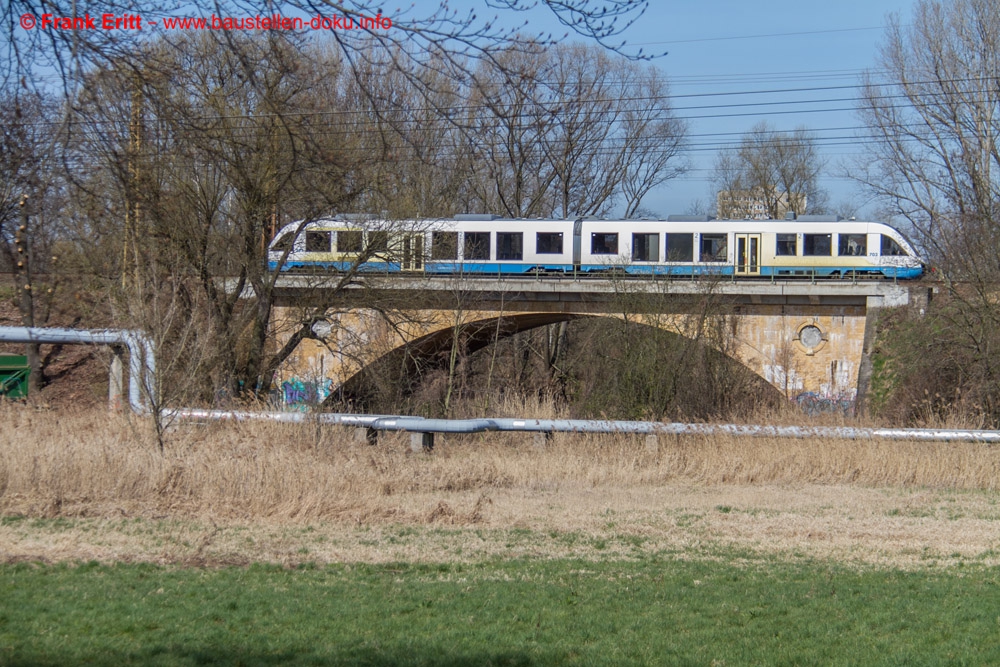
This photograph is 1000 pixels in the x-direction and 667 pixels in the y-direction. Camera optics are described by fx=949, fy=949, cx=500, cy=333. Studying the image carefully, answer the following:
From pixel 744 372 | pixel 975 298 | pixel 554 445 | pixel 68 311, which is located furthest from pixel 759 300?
pixel 68 311

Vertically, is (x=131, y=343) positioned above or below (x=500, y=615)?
above

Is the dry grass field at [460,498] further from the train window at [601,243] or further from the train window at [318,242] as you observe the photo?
the train window at [601,243]

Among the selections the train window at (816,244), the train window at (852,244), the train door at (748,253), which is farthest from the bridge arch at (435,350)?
the train window at (852,244)

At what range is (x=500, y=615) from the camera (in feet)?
20.4

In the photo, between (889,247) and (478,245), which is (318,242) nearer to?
(478,245)

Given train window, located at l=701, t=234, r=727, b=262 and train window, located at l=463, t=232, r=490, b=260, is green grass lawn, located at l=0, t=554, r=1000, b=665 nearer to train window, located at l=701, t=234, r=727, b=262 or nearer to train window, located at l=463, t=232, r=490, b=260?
train window, located at l=463, t=232, r=490, b=260

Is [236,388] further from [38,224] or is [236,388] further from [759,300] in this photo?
[759,300]

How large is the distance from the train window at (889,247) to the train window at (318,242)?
1743 cm

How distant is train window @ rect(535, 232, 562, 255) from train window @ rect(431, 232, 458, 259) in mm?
4701

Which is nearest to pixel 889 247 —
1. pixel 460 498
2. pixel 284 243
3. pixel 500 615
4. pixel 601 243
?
pixel 601 243

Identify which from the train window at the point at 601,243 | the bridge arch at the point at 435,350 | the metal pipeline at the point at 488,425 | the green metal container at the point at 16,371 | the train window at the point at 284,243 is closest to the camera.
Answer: the metal pipeline at the point at 488,425

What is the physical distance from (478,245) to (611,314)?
7.20m

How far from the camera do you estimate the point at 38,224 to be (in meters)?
9.20

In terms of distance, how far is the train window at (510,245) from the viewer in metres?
30.3
